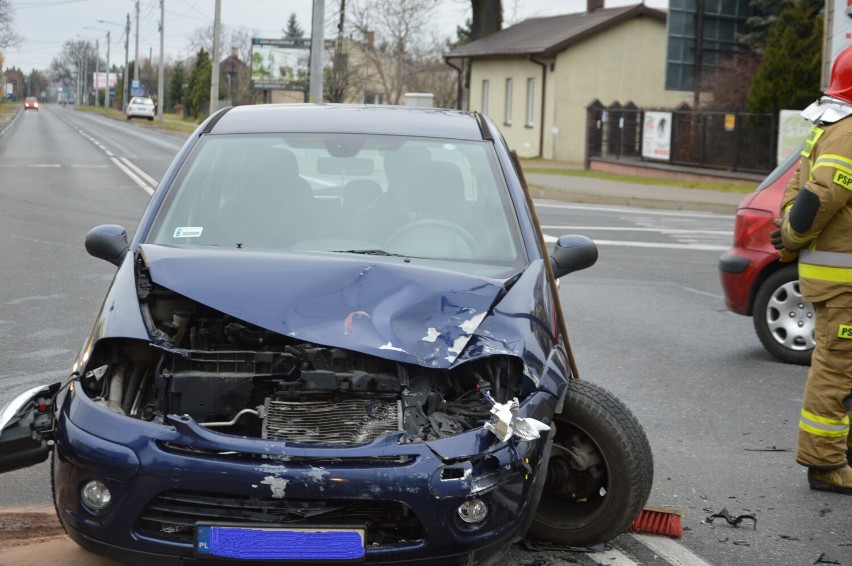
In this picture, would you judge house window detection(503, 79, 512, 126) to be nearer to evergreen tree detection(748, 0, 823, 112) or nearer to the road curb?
evergreen tree detection(748, 0, 823, 112)

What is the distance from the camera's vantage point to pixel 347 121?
217 inches

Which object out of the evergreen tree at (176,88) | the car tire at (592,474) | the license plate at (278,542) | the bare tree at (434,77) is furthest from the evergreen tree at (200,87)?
the license plate at (278,542)

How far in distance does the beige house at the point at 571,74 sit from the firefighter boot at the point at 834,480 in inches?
1454

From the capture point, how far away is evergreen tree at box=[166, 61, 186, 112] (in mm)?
127375

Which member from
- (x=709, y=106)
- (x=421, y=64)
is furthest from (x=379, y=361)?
(x=421, y=64)

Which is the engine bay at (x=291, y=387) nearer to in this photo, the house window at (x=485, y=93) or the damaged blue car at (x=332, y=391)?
the damaged blue car at (x=332, y=391)

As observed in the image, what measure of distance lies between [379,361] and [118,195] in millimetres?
17574

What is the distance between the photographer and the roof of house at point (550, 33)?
42.9 m

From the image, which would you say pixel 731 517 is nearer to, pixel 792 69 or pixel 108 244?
pixel 108 244

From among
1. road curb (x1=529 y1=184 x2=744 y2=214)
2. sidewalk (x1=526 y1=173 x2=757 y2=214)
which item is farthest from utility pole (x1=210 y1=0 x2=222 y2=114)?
road curb (x1=529 y1=184 x2=744 y2=214)

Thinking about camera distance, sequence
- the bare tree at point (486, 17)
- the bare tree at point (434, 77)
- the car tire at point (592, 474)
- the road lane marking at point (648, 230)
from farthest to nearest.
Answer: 1. the bare tree at point (434, 77)
2. the bare tree at point (486, 17)
3. the road lane marking at point (648, 230)
4. the car tire at point (592, 474)

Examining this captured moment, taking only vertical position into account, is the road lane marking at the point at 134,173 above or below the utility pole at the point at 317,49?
below

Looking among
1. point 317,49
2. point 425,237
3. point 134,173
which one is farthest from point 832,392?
point 317,49

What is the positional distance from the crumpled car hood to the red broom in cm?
117
